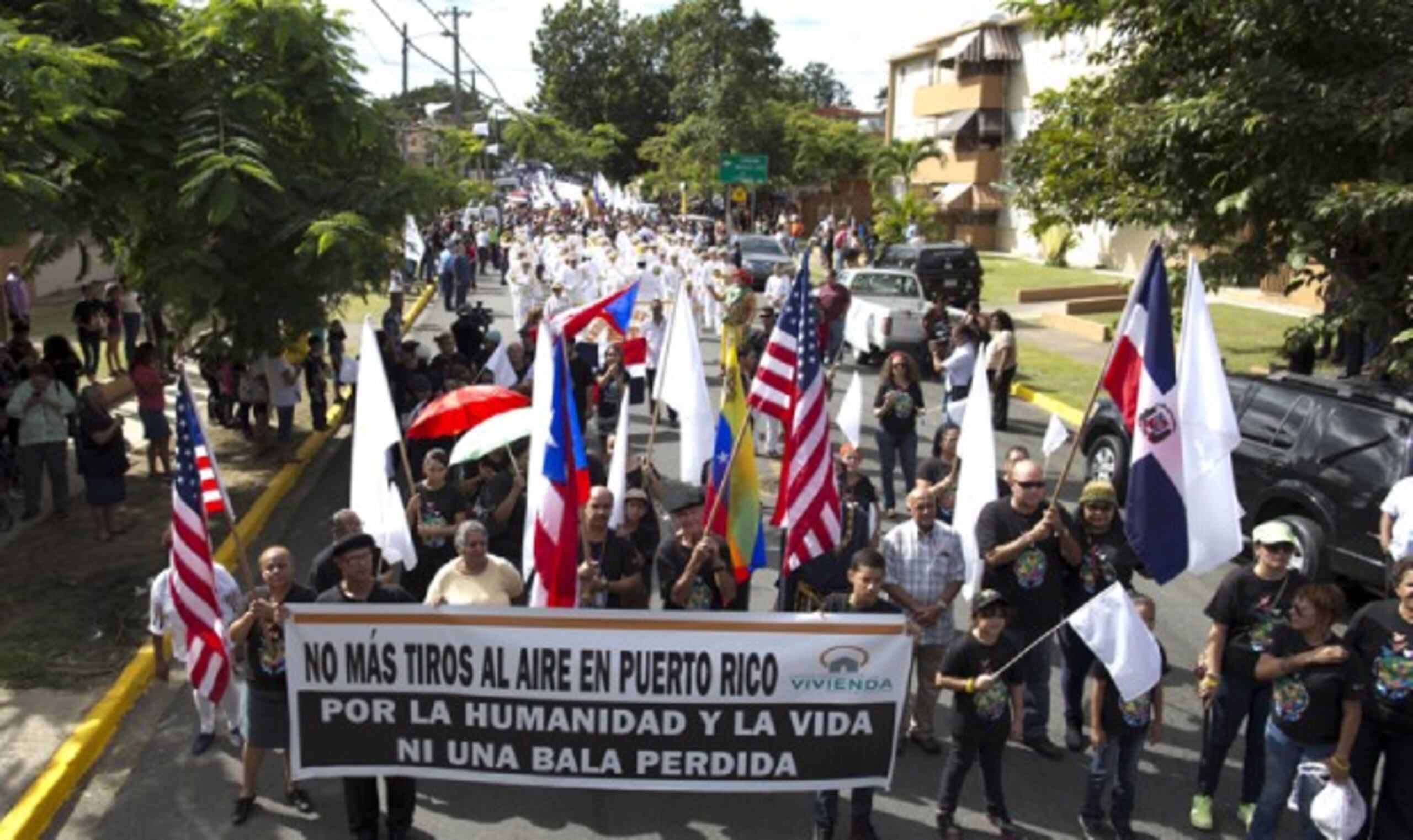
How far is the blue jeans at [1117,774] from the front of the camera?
609cm

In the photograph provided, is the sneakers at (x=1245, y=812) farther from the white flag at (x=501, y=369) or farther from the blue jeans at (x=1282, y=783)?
the white flag at (x=501, y=369)

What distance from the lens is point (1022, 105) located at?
48156 mm

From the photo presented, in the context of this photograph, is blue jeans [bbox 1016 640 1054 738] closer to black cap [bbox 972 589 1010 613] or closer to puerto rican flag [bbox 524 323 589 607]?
black cap [bbox 972 589 1010 613]

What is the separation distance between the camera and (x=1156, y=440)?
6.55 meters

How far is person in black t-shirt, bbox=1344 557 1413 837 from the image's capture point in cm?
549

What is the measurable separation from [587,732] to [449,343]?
7.54 meters

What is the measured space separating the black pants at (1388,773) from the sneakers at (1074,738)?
1650 mm

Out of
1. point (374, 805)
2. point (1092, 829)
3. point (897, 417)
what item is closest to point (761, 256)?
point (897, 417)

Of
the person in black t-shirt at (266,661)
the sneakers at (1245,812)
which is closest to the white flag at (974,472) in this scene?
the sneakers at (1245,812)

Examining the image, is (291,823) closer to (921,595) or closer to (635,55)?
(921,595)

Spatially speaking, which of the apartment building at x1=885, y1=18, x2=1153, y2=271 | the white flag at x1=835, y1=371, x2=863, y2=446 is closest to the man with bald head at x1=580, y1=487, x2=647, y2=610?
the white flag at x1=835, y1=371, x2=863, y2=446

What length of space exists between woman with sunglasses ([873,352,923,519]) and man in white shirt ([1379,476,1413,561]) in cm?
361

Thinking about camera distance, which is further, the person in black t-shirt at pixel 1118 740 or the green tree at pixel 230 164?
the green tree at pixel 230 164

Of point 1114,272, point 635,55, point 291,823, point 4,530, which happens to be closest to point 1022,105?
point 1114,272
